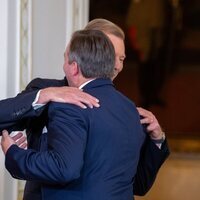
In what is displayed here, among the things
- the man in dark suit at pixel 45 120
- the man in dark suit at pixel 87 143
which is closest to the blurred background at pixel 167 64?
the man in dark suit at pixel 45 120

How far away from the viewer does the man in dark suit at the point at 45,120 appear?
4.80 ft

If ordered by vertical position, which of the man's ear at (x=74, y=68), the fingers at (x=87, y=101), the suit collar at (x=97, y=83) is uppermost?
the man's ear at (x=74, y=68)

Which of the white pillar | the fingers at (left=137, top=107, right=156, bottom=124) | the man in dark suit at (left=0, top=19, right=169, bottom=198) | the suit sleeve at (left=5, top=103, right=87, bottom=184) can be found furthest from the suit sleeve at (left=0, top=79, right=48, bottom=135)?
the white pillar

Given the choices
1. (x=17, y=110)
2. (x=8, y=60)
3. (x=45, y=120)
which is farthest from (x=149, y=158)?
(x=8, y=60)

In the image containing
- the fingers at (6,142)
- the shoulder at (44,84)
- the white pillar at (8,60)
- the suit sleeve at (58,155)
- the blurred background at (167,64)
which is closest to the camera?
the suit sleeve at (58,155)

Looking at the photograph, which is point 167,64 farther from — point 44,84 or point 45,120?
point 45,120

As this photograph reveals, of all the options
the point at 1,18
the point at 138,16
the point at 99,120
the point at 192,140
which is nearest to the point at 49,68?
the point at 1,18

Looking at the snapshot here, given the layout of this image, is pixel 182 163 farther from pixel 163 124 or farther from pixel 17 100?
pixel 17 100

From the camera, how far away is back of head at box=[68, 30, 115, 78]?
4.61ft

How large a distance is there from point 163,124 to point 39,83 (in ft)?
7.43

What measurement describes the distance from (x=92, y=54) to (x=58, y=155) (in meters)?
0.29

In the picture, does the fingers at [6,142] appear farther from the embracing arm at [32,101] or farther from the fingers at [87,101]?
the fingers at [87,101]

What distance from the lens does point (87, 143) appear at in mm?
1382

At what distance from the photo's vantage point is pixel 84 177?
1396 mm
